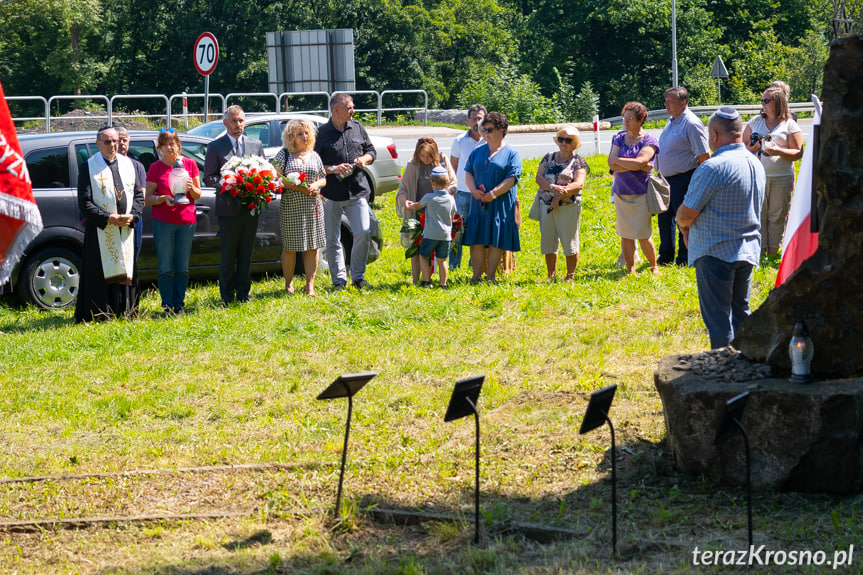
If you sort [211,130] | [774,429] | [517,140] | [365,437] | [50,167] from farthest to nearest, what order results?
1. [517,140]
2. [211,130]
3. [50,167]
4. [365,437]
5. [774,429]

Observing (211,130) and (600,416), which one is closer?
(600,416)

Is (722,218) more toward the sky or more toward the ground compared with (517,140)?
more toward the ground

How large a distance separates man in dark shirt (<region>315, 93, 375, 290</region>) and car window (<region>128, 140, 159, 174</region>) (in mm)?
1746

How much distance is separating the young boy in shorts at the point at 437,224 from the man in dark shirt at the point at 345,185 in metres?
0.55

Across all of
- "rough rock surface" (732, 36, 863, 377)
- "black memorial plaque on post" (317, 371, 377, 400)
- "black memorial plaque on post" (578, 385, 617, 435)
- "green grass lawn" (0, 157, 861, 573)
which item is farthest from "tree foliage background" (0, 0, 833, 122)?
"black memorial plaque on post" (578, 385, 617, 435)

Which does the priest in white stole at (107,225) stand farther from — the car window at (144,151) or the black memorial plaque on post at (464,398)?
the black memorial plaque on post at (464,398)

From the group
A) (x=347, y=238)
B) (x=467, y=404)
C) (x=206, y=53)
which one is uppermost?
(x=206, y=53)

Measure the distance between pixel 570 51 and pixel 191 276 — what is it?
44.8 metres

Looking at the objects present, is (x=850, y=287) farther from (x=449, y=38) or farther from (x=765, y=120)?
(x=449, y=38)

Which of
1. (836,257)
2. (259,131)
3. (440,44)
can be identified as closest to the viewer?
(836,257)

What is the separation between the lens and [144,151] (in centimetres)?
1093

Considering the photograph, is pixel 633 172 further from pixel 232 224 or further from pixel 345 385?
pixel 345 385

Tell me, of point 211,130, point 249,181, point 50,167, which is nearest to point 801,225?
point 249,181

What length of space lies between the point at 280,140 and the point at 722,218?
33.1 ft
